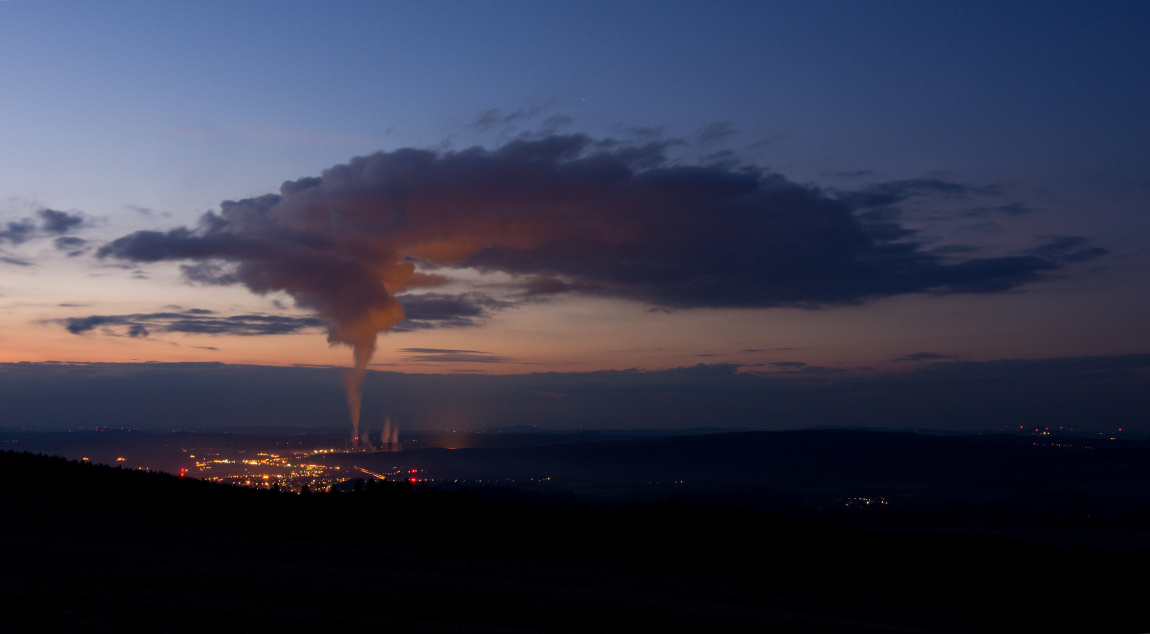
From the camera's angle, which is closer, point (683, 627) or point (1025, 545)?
point (683, 627)

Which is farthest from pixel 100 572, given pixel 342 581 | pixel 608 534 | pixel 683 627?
pixel 608 534

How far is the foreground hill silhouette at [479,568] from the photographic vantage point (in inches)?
1032

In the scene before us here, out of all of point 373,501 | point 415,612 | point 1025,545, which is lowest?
point 1025,545

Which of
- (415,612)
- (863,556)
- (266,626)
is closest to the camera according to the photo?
(266,626)

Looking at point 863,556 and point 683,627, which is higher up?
point 683,627

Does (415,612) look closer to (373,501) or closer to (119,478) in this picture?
(373,501)

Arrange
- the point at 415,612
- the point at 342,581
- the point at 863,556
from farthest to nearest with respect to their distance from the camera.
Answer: the point at 863,556 < the point at 342,581 < the point at 415,612

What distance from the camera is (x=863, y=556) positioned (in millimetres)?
97062

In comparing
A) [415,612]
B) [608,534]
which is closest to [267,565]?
[415,612]

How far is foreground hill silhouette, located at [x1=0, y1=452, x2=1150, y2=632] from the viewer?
26219mm

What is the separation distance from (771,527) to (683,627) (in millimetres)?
90448

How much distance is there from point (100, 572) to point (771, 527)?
99.5 meters

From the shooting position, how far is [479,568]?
64.7 m

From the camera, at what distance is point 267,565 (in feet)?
135
